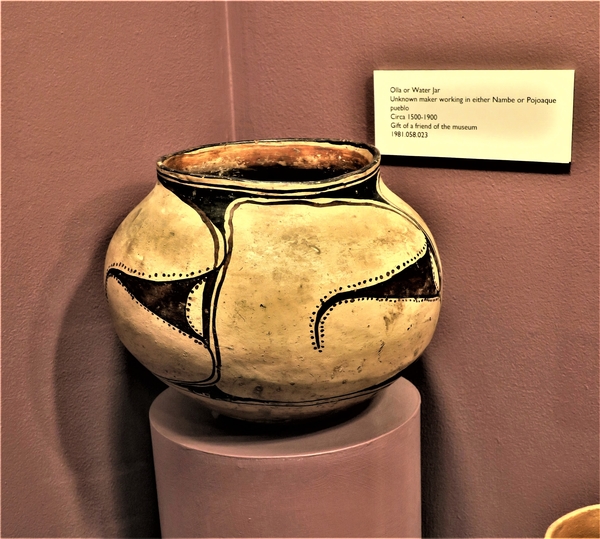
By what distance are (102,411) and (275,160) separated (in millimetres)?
524

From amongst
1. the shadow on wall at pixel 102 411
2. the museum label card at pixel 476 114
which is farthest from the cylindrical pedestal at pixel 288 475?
the museum label card at pixel 476 114

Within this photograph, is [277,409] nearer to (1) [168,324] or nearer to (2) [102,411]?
(1) [168,324]

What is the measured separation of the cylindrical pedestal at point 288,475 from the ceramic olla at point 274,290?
0.06 m

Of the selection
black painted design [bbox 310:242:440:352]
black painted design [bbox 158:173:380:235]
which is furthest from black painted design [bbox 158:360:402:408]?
black painted design [bbox 158:173:380:235]

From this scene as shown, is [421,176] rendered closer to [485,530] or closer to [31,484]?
[485,530]

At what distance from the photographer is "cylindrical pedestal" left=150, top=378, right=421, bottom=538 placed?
1.10 meters

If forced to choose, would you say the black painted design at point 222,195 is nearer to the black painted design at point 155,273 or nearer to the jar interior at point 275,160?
the black painted design at point 155,273

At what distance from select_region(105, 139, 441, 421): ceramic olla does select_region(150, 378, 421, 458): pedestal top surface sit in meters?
0.05

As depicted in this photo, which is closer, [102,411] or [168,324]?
[168,324]

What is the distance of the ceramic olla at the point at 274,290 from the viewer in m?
0.97

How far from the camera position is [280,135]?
148cm

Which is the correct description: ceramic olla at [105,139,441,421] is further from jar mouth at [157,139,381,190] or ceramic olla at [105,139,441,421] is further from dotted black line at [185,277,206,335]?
jar mouth at [157,139,381,190]

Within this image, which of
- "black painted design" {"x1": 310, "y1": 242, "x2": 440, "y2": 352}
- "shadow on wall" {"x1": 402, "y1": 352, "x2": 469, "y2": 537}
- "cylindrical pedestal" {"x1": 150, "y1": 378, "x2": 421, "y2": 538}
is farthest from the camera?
"shadow on wall" {"x1": 402, "y1": 352, "x2": 469, "y2": 537}

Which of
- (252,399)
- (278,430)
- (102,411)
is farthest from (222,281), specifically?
(102,411)
